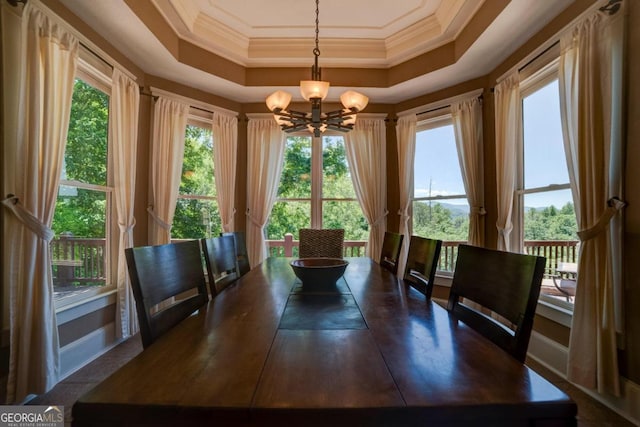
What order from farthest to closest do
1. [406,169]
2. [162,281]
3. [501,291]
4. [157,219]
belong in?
[406,169], [157,219], [162,281], [501,291]

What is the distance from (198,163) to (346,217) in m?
2.00

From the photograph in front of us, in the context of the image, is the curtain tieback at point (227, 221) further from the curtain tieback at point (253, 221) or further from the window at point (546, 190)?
the window at point (546, 190)

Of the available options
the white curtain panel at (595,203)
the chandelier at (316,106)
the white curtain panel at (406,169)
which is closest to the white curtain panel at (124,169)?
the chandelier at (316,106)

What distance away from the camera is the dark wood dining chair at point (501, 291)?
3.06 feet

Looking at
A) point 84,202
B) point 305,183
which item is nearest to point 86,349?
point 84,202

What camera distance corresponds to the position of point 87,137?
2.55 m

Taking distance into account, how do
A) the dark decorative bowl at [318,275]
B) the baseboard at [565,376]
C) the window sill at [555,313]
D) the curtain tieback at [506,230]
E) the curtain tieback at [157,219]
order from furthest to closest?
the curtain tieback at [157,219]
the curtain tieback at [506,230]
the window sill at [555,313]
the baseboard at [565,376]
the dark decorative bowl at [318,275]

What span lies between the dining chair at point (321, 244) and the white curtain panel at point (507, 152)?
1.57 metres

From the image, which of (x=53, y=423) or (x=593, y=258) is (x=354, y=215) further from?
(x=53, y=423)

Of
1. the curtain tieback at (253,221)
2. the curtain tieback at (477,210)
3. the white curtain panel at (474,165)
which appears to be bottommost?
the curtain tieback at (253,221)

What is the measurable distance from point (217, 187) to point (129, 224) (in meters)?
1.11

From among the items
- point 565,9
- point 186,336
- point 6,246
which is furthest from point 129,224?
point 565,9

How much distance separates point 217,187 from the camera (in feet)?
12.2

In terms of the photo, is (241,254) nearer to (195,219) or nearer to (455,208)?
(195,219)
